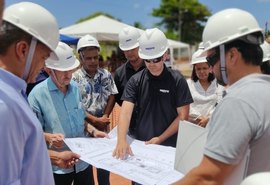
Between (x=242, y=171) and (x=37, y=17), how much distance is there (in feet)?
4.04

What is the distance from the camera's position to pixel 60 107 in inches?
115

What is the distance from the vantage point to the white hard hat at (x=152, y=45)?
10.4 ft

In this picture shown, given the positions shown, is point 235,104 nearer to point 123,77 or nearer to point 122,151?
point 122,151

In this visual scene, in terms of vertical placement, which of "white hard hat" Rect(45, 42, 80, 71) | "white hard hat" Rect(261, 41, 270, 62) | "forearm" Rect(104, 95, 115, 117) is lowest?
"forearm" Rect(104, 95, 115, 117)

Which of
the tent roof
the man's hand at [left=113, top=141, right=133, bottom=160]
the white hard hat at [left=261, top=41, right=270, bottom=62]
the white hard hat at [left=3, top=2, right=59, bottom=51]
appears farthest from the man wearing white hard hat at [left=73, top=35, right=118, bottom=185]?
the tent roof

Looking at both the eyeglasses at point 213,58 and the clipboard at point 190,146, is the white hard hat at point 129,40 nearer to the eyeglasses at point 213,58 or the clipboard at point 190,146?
the clipboard at point 190,146

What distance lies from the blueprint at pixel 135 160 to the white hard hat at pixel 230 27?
104 cm

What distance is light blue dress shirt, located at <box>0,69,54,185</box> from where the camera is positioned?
140 cm

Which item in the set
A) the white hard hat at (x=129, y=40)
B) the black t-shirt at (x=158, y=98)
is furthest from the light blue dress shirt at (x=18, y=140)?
the white hard hat at (x=129, y=40)

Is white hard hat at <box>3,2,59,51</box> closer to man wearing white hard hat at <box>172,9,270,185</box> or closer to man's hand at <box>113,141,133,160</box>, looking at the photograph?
man wearing white hard hat at <box>172,9,270,185</box>

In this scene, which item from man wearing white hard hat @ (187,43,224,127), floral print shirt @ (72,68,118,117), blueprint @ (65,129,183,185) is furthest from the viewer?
man wearing white hard hat @ (187,43,224,127)

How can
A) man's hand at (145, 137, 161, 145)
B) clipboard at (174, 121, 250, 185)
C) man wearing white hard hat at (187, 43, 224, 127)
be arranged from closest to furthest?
clipboard at (174, 121, 250, 185), man's hand at (145, 137, 161, 145), man wearing white hard hat at (187, 43, 224, 127)


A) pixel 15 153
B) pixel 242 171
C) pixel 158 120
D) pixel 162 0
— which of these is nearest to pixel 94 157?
pixel 158 120

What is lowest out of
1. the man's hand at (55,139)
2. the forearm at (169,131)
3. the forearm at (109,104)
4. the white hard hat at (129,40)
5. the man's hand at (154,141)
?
the forearm at (109,104)
